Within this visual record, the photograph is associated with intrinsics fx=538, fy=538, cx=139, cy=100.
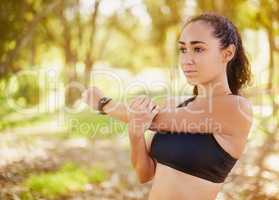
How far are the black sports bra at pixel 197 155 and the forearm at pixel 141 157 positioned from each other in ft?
0.36

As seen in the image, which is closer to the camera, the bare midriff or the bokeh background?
the bare midriff

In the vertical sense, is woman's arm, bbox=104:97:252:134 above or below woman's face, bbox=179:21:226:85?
below

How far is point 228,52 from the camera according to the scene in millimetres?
2178

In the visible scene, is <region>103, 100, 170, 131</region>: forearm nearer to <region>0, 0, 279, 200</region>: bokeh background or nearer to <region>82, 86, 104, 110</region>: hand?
<region>82, 86, 104, 110</region>: hand

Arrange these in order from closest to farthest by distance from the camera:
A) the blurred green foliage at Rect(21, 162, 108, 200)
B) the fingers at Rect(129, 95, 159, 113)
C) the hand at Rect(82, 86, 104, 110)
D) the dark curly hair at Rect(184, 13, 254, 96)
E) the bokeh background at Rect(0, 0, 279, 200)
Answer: the fingers at Rect(129, 95, 159, 113) < the dark curly hair at Rect(184, 13, 254, 96) < the hand at Rect(82, 86, 104, 110) < the blurred green foliage at Rect(21, 162, 108, 200) < the bokeh background at Rect(0, 0, 279, 200)

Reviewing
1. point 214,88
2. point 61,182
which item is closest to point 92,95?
point 214,88

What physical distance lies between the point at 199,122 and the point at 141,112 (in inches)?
8.9

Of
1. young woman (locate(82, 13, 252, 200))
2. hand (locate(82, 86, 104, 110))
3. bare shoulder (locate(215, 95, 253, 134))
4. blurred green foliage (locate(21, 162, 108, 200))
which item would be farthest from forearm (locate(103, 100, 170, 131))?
blurred green foliage (locate(21, 162, 108, 200))

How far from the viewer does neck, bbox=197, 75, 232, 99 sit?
214cm

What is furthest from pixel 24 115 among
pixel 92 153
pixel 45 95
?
pixel 92 153

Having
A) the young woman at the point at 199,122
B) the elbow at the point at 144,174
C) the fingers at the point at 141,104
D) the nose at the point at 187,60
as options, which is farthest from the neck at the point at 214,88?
the elbow at the point at 144,174

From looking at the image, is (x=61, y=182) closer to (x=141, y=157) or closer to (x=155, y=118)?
(x=141, y=157)

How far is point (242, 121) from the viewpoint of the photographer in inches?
82.0

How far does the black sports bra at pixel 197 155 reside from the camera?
2.04 metres
